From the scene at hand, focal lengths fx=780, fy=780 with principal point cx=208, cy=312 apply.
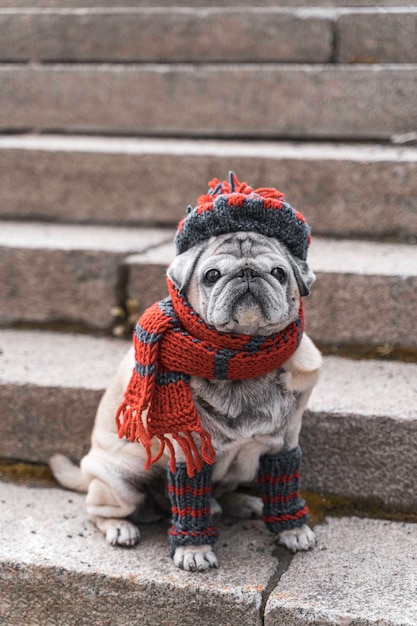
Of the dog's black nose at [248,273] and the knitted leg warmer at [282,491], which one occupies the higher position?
the dog's black nose at [248,273]

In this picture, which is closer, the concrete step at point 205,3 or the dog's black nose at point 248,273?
the dog's black nose at point 248,273

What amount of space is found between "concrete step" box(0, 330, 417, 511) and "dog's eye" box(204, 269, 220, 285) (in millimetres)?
735

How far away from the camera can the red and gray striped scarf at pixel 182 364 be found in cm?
202

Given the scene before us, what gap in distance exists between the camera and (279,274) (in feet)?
6.50

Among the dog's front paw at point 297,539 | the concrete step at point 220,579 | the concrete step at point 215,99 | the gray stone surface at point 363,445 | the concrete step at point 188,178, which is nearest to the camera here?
the concrete step at point 220,579

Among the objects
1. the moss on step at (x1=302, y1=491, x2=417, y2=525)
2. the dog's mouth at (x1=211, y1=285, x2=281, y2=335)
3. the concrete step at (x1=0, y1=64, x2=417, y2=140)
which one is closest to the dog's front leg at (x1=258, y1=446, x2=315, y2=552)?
the moss on step at (x1=302, y1=491, x2=417, y2=525)

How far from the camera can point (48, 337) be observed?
3172 millimetres

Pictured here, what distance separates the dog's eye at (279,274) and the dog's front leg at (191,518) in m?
0.58

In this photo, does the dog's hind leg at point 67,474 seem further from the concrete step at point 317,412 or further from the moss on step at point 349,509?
the moss on step at point 349,509

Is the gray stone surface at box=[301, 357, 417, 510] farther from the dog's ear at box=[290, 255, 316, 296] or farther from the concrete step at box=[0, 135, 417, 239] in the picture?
the concrete step at box=[0, 135, 417, 239]

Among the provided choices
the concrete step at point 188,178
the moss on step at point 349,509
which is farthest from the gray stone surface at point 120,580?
the concrete step at point 188,178

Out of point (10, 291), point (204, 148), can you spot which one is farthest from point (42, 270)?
point (204, 148)

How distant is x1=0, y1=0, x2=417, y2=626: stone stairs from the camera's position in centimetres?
220

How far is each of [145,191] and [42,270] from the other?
2.14ft
